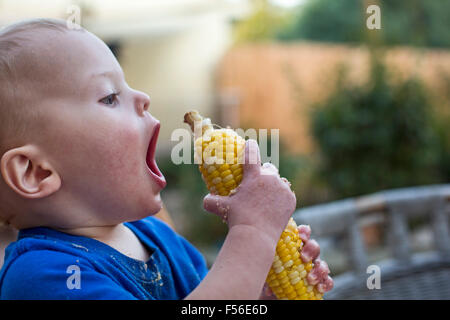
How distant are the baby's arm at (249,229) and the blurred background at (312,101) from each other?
0.55m

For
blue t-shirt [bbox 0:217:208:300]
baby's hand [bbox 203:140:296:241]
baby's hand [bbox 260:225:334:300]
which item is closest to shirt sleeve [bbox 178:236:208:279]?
blue t-shirt [bbox 0:217:208:300]

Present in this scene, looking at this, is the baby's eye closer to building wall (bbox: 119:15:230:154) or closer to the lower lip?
the lower lip

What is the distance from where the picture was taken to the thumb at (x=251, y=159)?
88cm

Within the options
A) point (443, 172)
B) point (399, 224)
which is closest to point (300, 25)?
point (443, 172)

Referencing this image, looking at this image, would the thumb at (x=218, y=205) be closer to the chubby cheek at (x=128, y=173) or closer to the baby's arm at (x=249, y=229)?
the baby's arm at (x=249, y=229)

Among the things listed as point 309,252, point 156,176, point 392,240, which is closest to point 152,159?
point 156,176

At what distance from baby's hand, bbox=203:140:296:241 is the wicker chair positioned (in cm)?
76

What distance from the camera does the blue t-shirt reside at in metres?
0.81

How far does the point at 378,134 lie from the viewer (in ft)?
16.5

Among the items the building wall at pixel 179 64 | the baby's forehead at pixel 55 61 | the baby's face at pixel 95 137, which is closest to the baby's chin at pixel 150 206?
the baby's face at pixel 95 137

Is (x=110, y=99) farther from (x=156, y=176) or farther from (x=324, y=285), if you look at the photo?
(x=324, y=285)

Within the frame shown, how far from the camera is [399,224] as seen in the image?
1857mm

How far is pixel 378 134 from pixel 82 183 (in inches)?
177

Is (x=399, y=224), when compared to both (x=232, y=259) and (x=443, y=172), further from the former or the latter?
(x=443, y=172)
